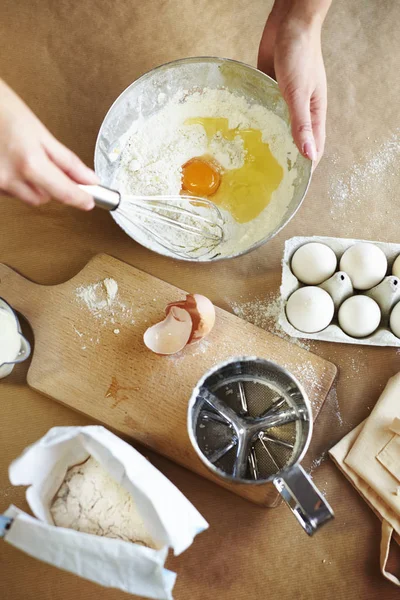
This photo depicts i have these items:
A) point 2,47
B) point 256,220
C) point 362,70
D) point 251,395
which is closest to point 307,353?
point 251,395

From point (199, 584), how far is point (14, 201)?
2.38 ft

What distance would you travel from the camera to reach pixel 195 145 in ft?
3.00

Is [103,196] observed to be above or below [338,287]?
above

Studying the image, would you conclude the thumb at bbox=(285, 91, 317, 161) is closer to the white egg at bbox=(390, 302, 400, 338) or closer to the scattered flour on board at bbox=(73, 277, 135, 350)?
the white egg at bbox=(390, 302, 400, 338)

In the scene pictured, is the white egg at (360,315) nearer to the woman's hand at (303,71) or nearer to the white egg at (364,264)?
the white egg at (364,264)

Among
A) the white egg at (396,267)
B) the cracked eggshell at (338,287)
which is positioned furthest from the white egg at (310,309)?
the white egg at (396,267)

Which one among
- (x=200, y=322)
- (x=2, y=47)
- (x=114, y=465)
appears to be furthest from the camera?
(x=2, y=47)

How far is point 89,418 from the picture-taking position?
829mm

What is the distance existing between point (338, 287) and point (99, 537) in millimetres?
500

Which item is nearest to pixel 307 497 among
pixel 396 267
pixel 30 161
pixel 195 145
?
pixel 396 267

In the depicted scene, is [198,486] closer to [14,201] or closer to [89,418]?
[89,418]

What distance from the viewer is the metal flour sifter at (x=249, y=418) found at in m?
0.75

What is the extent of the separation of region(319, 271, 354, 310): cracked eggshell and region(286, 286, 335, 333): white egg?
12mm

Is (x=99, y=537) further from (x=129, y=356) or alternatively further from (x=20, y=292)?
(x=20, y=292)
